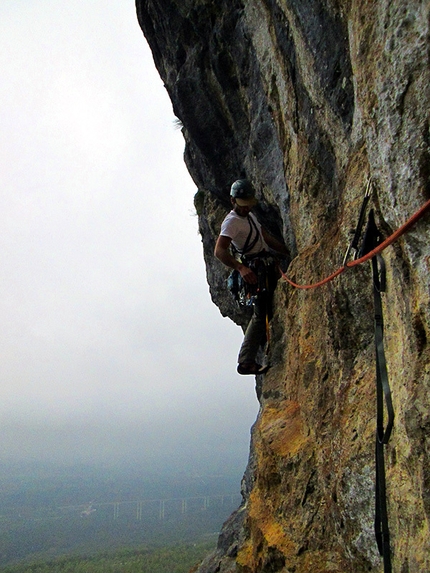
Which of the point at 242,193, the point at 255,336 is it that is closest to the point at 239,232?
the point at 242,193

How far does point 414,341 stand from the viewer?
2.99 metres

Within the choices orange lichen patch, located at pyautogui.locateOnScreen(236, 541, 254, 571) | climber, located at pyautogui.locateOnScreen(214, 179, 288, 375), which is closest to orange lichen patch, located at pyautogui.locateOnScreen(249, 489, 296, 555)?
orange lichen patch, located at pyautogui.locateOnScreen(236, 541, 254, 571)

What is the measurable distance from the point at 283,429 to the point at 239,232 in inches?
134

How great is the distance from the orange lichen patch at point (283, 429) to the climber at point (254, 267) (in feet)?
3.76

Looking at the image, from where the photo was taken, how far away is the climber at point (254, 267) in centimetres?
763

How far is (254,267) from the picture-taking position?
800 centimetres

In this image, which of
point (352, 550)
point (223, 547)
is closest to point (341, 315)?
point (352, 550)

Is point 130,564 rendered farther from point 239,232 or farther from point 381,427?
point 381,427

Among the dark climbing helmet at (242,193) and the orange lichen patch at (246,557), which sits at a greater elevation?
the dark climbing helmet at (242,193)

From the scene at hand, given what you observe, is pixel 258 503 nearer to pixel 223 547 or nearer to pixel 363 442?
pixel 363 442

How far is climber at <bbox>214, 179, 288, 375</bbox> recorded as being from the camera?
25.0 ft

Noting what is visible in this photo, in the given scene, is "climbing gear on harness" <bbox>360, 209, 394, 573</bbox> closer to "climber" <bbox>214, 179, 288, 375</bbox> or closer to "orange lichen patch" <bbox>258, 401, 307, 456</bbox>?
"orange lichen patch" <bbox>258, 401, 307, 456</bbox>

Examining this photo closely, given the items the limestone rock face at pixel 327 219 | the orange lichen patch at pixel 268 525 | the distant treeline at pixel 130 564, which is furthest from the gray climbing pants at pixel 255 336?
the distant treeline at pixel 130 564

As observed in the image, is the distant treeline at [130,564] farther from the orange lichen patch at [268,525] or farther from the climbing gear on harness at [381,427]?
the climbing gear on harness at [381,427]
